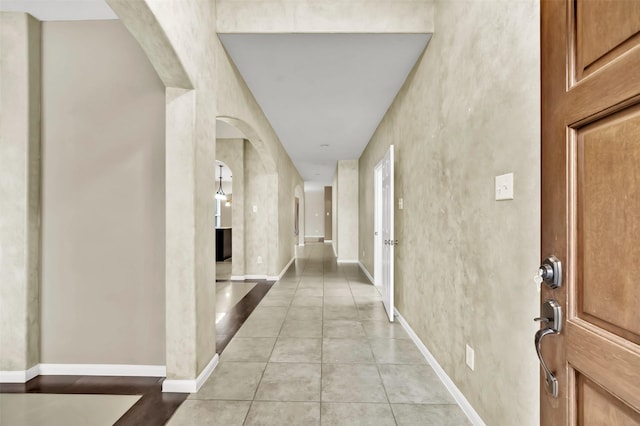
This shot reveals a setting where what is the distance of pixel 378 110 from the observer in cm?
420

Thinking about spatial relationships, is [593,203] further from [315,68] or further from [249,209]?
[249,209]

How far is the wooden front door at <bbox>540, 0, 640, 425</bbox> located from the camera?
0.69 meters

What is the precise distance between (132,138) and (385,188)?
2901 millimetres

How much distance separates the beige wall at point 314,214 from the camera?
16.2 meters

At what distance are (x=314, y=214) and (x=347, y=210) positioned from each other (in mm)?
8544

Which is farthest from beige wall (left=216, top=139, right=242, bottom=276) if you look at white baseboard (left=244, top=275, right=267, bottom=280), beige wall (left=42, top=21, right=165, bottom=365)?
beige wall (left=42, top=21, right=165, bottom=365)

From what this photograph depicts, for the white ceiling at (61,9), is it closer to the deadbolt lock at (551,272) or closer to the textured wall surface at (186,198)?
the textured wall surface at (186,198)

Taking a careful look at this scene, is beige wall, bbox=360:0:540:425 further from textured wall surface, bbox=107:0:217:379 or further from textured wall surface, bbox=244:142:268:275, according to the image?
textured wall surface, bbox=244:142:268:275

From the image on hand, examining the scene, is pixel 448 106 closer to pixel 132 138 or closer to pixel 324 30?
pixel 324 30

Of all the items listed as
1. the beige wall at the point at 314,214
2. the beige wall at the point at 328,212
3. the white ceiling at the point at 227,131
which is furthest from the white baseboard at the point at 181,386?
the beige wall at the point at 314,214

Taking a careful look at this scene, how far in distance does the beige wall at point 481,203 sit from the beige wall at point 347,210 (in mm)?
5113

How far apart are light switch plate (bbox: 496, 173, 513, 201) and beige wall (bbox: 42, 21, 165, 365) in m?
2.35

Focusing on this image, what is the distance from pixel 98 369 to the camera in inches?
93.8

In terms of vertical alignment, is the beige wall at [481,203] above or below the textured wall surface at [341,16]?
below
